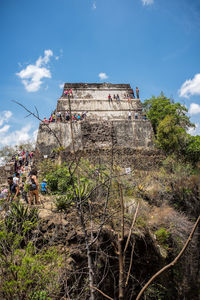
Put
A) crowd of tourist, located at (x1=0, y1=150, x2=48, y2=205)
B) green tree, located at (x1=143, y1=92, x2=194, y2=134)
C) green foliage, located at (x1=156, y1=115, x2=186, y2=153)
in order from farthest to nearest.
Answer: green tree, located at (x1=143, y1=92, x2=194, y2=134) < green foliage, located at (x1=156, y1=115, x2=186, y2=153) < crowd of tourist, located at (x1=0, y1=150, x2=48, y2=205)

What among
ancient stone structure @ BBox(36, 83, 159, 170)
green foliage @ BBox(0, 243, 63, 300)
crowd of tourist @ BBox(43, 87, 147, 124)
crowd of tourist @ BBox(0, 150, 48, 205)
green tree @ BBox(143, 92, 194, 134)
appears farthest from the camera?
green tree @ BBox(143, 92, 194, 134)

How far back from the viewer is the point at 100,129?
15.1 metres

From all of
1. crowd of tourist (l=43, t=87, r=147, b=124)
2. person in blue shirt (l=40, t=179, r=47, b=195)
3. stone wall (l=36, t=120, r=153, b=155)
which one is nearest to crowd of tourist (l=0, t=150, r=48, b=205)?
person in blue shirt (l=40, t=179, r=47, b=195)

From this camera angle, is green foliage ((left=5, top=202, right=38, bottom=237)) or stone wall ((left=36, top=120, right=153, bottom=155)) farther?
stone wall ((left=36, top=120, right=153, bottom=155))

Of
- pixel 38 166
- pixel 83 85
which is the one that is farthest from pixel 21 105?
pixel 83 85

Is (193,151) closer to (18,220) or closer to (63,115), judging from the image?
(63,115)

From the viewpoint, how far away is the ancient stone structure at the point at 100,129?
13656 mm

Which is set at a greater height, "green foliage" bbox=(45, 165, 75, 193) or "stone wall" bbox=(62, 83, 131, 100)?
"stone wall" bbox=(62, 83, 131, 100)

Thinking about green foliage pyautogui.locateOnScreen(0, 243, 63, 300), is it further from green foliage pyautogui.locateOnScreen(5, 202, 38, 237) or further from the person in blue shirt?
the person in blue shirt

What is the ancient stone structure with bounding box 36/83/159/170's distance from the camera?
44.8ft

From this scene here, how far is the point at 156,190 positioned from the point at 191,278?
4.19 metres

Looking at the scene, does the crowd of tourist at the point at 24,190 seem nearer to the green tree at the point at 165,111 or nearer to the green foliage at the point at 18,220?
the green foliage at the point at 18,220

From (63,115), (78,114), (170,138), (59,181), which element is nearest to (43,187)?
(59,181)

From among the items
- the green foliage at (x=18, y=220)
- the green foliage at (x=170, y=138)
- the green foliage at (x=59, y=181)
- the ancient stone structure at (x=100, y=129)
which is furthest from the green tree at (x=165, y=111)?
the green foliage at (x=18, y=220)
